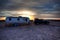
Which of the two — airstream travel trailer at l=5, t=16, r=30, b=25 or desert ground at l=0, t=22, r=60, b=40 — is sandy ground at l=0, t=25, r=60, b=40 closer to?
desert ground at l=0, t=22, r=60, b=40

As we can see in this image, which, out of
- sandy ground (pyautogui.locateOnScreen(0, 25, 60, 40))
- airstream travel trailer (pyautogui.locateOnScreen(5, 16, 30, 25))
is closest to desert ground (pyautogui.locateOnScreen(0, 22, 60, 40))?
sandy ground (pyautogui.locateOnScreen(0, 25, 60, 40))

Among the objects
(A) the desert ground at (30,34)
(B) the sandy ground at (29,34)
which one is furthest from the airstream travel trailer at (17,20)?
(B) the sandy ground at (29,34)

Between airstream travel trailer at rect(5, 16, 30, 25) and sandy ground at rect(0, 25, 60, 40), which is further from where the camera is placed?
airstream travel trailer at rect(5, 16, 30, 25)

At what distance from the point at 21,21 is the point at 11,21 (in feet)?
14.5

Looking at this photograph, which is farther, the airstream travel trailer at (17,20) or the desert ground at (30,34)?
the airstream travel trailer at (17,20)

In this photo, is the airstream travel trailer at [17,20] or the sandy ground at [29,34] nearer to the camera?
the sandy ground at [29,34]

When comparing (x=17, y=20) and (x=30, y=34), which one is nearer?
(x=30, y=34)

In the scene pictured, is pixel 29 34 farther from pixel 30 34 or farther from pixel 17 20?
pixel 17 20

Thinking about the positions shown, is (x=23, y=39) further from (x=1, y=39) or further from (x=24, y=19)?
(x=24, y=19)

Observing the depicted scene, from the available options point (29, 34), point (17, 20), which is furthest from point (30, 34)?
point (17, 20)

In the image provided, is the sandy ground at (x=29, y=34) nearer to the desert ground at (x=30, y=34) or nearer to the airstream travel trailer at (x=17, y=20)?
the desert ground at (x=30, y=34)

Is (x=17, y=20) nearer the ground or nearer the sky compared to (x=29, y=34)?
nearer the sky

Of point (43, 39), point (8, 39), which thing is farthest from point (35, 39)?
point (8, 39)

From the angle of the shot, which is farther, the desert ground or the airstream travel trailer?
the airstream travel trailer
